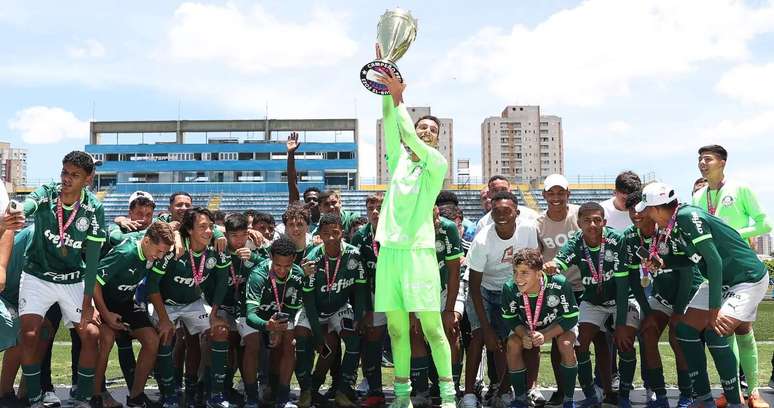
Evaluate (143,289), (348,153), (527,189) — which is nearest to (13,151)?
(348,153)

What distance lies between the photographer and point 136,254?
579 cm

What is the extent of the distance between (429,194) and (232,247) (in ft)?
7.91

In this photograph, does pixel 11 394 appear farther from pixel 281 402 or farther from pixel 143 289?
pixel 281 402

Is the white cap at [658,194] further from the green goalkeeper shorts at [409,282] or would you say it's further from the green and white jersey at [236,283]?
the green and white jersey at [236,283]

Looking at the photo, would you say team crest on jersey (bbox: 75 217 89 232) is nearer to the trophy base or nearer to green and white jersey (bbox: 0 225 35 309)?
green and white jersey (bbox: 0 225 35 309)

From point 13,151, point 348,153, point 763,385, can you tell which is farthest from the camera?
point 13,151

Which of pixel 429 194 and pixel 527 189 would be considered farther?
pixel 527 189

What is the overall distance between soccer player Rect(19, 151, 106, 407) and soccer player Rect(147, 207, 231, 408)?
563 mm

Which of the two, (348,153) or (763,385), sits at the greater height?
(348,153)

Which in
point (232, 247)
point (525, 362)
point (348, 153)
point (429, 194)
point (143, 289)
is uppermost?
point (348, 153)

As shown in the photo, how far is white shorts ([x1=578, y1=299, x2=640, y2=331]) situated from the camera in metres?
5.90

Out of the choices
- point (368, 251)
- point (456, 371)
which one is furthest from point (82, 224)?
point (456, 371)

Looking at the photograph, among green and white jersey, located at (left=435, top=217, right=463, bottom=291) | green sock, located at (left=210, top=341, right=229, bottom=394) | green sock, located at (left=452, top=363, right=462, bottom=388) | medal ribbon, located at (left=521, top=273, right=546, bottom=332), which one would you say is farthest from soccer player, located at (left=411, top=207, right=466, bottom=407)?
green sock, located at (left=210, top=341, right=229, bottom=394)

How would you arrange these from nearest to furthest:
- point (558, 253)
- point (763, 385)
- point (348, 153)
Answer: point (558, 253), point (763, 385), point (348, 153)
